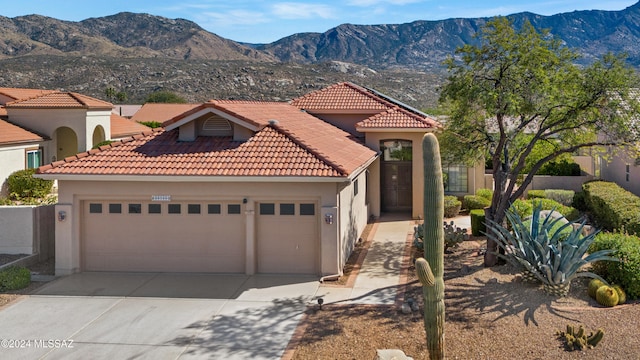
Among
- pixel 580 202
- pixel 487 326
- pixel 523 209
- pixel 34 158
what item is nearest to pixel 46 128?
pixel 34 158

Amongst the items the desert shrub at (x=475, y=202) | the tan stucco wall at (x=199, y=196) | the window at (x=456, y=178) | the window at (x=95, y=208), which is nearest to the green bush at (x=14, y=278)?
the tan stucco wall at (x=199, y=196)

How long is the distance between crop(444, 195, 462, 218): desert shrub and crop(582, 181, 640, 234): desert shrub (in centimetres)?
511

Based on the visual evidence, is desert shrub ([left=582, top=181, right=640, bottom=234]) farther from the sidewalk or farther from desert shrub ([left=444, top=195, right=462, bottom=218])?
desert shrub ([left=444, top=195, right=462, bottom=218])

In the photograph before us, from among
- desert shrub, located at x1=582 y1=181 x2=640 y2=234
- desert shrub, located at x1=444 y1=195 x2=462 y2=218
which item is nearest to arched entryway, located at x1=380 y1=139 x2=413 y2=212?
desert shrub, located at x1=444 y1=195 x2=462 y2=218

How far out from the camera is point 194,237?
1507 cm

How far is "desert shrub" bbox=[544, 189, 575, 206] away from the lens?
25.5 m

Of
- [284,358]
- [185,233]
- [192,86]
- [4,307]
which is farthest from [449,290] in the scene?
[192,86]

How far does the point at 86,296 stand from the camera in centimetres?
1336

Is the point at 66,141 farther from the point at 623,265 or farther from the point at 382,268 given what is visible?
the point at 623,265

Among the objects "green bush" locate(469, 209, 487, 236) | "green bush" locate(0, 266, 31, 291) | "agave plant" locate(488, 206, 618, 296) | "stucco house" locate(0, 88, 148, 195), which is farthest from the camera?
"stucco house" locate(0, 88, 148, 195)

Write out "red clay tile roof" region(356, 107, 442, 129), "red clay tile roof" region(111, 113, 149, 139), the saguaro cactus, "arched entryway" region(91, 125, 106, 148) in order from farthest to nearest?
"red clay tile roof" region(111, 113, 149, 139) → "arched entryway" region(91, 125, 106, 148) → "red clay tile roof" region(356, 107, 442, 129) → the saguaro cactus

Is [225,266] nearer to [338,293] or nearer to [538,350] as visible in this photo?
[338,293]

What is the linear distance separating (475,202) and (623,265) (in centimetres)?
1157

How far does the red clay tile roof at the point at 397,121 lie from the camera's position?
73.2ft
